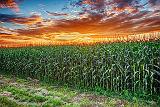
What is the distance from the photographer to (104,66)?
1641 cm

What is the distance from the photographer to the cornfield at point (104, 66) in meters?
13.8

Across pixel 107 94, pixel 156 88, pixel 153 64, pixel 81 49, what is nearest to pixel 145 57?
pixel 153 64

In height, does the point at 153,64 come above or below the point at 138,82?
above

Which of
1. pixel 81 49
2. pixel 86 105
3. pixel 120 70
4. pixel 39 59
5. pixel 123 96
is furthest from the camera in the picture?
pixel 39 59

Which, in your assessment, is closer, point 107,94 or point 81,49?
point 107,94

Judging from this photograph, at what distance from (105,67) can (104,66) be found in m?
0.13

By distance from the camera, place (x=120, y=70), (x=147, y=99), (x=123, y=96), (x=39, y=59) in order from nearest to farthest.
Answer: (x=147, y=99)
(x=123, y=96)
(x=120, y=70)
(x=39, y=59)

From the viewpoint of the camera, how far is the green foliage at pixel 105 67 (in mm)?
13734

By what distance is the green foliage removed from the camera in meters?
13.7

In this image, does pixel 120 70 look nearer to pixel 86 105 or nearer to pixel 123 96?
pixel 123 96

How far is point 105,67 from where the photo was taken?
1650 centimetres

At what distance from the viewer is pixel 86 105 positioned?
39.5ft

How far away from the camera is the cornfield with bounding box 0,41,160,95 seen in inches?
542

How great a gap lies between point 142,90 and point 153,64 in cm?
125
